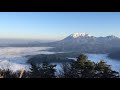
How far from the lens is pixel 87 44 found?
2.19 m

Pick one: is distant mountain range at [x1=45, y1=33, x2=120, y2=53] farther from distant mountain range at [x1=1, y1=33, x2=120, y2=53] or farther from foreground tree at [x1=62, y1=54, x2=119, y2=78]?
foreground tree at [x1=62, y1=54, x2=119, y2=78]

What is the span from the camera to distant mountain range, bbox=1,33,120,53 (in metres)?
2.14

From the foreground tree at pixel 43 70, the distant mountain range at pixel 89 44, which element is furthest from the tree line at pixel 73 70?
the distant mountain range at pixel 89 44

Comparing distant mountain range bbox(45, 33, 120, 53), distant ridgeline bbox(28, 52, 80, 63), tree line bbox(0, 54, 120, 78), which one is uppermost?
distant mountain range bbox(45, 33, 120, 53)

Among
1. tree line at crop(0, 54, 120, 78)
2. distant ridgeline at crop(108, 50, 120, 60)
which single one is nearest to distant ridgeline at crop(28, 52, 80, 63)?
tree line at crop(0, 54, 120, 78)

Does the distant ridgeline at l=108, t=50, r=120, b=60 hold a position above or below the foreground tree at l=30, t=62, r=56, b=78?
above
